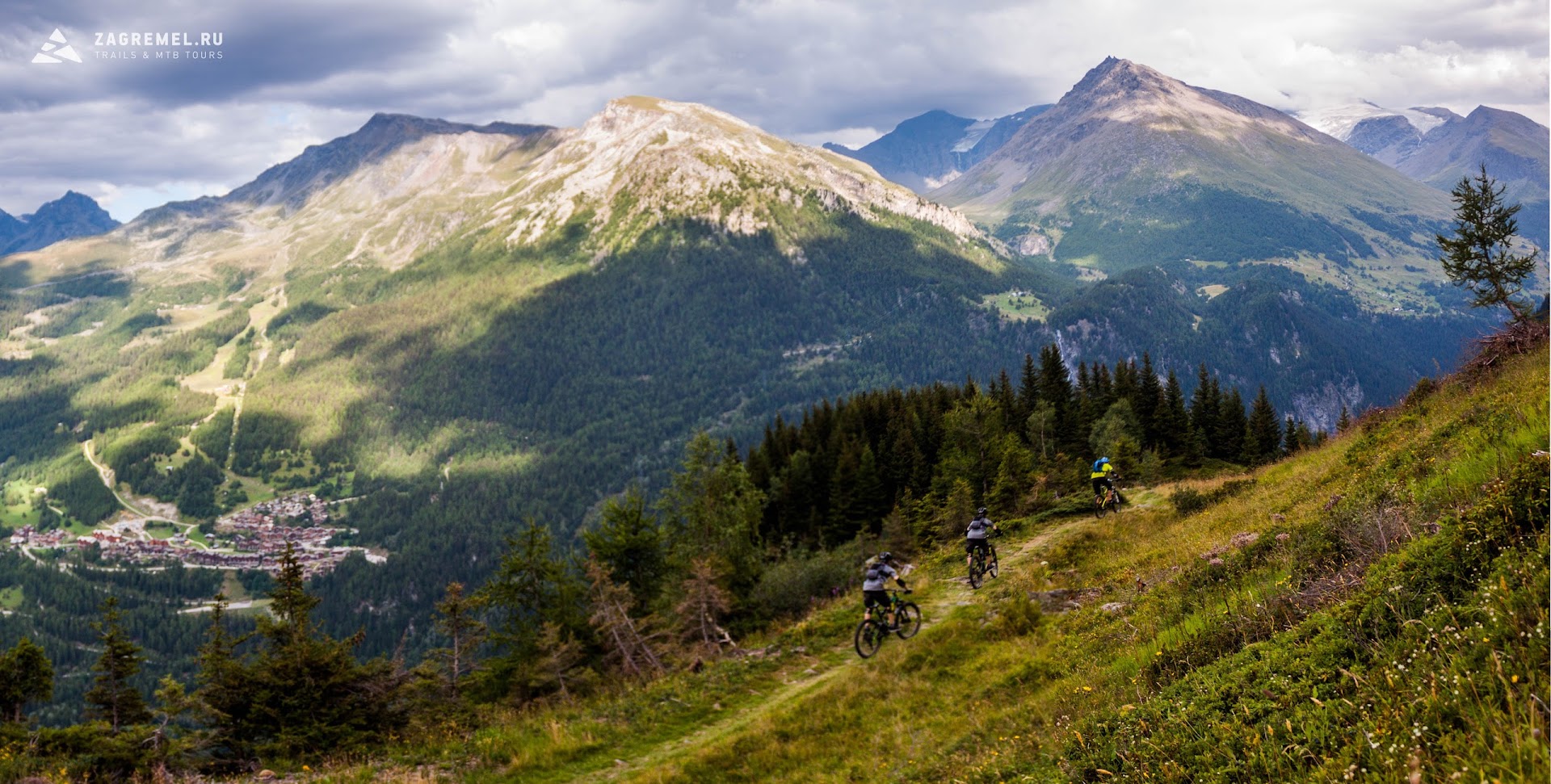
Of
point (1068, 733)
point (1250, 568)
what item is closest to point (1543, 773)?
point (1068, 733)

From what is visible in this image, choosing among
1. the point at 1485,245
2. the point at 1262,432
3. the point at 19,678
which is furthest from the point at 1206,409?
the point at 19,678

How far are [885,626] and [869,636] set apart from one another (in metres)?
0.52

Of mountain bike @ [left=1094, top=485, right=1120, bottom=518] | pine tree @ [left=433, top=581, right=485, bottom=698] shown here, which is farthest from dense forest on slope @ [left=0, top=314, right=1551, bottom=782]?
mountain bike @ [left=1094, top=485, right=1120, bottom=518]

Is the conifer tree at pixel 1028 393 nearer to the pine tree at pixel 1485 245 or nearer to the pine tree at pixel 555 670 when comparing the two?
the pine tree at pixel 1485 245

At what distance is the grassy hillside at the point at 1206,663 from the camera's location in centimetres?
504

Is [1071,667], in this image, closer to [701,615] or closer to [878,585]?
[878,585]

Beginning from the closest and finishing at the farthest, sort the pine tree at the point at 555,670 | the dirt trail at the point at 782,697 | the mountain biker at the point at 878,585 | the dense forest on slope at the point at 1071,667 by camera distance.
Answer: the dense forest on slope at the point at 1071,667, the dirt trail at the point at 782,697, the mountain biker at the point at 878,585, the pine tree at the point at 555,670

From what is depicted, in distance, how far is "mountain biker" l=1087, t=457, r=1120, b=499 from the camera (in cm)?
2823

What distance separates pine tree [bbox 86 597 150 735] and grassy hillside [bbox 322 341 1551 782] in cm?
1720

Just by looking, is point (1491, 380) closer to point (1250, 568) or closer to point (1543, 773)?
point (1250, 568)

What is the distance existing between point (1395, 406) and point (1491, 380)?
16.8ft

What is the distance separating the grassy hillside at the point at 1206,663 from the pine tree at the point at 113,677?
1720cm

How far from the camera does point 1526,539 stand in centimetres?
600

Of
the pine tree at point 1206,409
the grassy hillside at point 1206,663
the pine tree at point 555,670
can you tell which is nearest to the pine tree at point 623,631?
the pine tree at point 555,670
